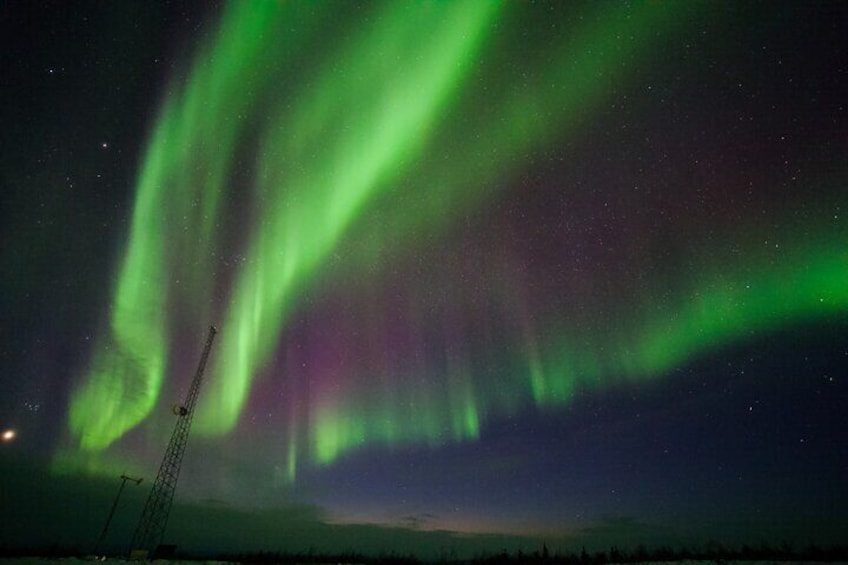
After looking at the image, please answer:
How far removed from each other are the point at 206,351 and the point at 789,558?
66162 mm

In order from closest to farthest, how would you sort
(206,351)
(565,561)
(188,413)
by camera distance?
(565,561), (188,413), (206,351)

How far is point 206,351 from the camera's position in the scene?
6450 centimetres

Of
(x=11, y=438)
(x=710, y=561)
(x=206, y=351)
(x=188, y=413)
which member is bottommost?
(x=710, y=561)

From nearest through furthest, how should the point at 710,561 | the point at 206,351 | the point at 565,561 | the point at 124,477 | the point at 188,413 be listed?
the point at 710,561 < the point at 565,561 < the point at 124,477 < the point at 188,413 < the point at 206,351

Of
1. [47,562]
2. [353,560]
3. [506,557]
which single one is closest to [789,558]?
[506,557]

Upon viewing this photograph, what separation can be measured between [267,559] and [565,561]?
17.6m

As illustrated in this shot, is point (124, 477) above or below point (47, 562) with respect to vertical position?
above

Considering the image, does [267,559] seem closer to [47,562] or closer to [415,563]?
[415,563]

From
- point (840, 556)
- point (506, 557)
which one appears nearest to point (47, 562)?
point (506, 557)

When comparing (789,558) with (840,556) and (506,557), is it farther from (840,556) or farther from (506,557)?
(506,557)

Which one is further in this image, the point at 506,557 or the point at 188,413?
the point at 188,413

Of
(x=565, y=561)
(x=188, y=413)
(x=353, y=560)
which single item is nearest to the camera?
(x=565, y=561)

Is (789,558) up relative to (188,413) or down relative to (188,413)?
down

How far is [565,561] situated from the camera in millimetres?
22188
